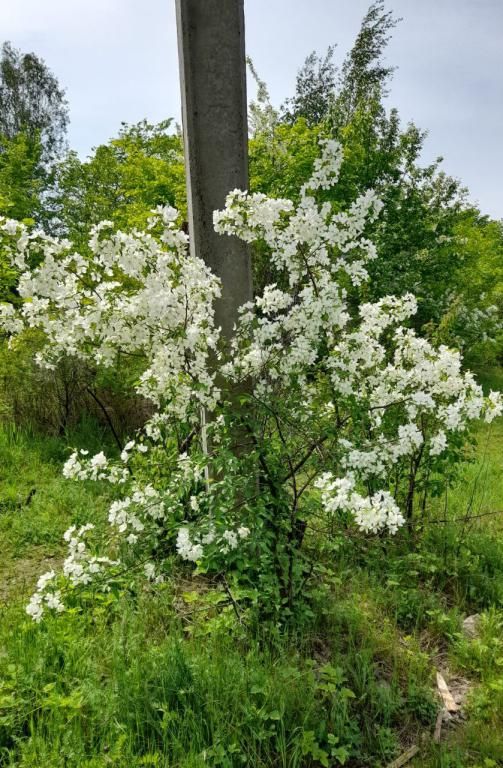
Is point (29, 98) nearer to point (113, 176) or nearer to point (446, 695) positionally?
point (113, 176)

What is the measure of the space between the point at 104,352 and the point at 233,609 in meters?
1.24

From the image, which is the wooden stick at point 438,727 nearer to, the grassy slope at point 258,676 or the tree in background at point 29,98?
the grassy slope at point 258,676

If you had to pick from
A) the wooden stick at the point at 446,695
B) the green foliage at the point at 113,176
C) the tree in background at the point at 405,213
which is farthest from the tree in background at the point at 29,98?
the wooden stick at the point at 446,695

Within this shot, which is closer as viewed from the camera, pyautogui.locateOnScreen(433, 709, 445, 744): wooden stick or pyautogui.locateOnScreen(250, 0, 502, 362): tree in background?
pyautogui.locateOnScreen(433, 709, 445, 744): wooden stick

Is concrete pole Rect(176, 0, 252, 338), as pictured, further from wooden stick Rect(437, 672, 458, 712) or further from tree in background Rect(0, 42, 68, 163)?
tree in background Rect(0, 42, 68, 163)

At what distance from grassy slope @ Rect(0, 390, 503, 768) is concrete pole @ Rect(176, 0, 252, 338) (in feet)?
4.54

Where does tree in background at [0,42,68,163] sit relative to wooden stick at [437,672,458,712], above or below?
above

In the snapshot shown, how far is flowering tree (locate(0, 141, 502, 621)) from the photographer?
6.61 ft

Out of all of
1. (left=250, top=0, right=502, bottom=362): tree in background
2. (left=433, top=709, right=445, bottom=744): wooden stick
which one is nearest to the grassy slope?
(left=433, top=709, right=445, bottom=744): wooden stick

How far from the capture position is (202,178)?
2486 millimetres

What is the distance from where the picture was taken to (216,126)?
7.96 ft

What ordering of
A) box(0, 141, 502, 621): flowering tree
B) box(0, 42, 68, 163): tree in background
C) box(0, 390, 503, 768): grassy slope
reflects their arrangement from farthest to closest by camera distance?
box(0, 42, 68, 163): tree in background, box(0, 141, 502, 621): flowering tree, box(0, 390, 503, 768): grassy slope

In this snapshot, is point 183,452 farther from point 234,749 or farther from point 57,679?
point 234,749

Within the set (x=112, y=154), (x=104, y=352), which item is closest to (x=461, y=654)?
(x=104, y=352)
